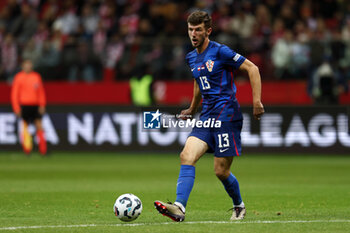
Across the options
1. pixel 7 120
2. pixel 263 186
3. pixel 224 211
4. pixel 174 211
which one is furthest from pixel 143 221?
pixel 7 120

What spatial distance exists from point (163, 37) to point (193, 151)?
45.9ft

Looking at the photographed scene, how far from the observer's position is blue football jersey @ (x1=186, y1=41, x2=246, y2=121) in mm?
8016

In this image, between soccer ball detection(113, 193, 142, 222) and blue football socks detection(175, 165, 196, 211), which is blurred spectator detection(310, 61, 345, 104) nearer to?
blue football socks detection(175, 165, 196, 211)

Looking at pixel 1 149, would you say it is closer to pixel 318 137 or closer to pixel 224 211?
pixel 318 137

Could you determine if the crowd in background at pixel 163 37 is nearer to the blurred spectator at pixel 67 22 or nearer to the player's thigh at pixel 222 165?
the blurred spectator at pixel 67 22

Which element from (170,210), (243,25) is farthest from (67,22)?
(170,210)

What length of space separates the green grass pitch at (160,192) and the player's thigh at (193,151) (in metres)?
0.64

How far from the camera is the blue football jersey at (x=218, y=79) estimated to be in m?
8.02

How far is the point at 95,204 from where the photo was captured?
32.8 feet

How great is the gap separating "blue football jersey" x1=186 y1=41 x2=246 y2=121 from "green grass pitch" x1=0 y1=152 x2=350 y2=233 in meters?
1.15

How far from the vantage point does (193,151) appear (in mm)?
7828

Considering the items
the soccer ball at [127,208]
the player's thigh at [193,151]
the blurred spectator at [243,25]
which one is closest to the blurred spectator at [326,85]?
the blurred spectator at [243,25]

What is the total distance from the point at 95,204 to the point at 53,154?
10.4 m

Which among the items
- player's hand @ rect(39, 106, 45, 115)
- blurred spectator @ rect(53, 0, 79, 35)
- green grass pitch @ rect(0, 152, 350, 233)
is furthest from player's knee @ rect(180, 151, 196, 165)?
blurred spectator @ rect(53, 0, 79, 35)
